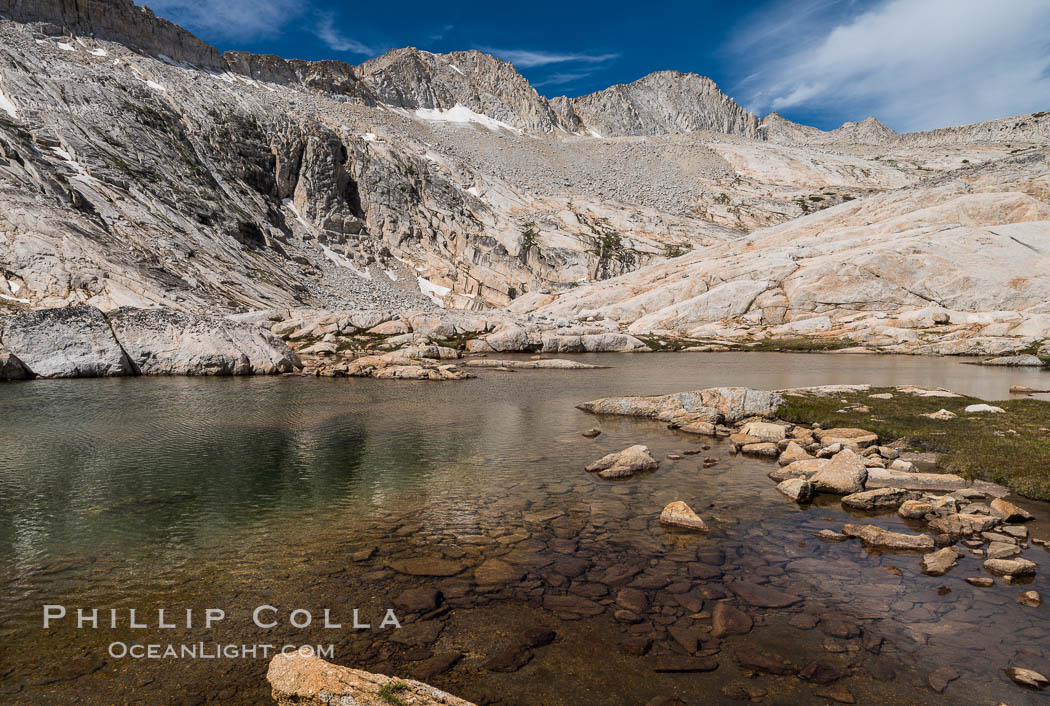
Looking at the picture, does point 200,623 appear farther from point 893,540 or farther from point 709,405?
point 709,405

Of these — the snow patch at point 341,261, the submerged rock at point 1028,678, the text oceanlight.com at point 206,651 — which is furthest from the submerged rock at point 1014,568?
the snow patch at point 341,261

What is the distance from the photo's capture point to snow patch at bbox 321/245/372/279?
434 ft

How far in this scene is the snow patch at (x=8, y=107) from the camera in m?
94.2

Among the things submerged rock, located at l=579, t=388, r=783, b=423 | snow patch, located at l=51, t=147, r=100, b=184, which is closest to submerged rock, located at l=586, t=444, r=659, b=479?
submerged rock, located at l=579, t=388, r=783, b=423

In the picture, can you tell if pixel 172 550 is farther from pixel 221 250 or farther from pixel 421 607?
pixel 221 250

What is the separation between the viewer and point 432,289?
137 meters

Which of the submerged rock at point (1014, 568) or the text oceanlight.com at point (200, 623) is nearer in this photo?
the text oceanlight.com at point (200, 623)

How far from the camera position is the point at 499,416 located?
29.9m

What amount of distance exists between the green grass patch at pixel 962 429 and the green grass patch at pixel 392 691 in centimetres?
1759

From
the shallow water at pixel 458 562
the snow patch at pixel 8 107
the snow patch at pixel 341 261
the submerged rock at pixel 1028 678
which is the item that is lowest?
the shallow water at pixel 458 562

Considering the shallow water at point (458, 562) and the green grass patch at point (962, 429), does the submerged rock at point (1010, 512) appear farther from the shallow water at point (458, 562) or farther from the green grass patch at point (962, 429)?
the green grass patch at point (962, 429)

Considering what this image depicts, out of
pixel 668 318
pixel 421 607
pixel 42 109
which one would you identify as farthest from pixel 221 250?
pixel 421 607

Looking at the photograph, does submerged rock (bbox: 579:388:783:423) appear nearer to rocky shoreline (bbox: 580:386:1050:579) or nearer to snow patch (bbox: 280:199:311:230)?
rocky shoreline (bbox: 580:386:1050:579)

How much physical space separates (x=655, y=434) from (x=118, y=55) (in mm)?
181526
